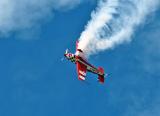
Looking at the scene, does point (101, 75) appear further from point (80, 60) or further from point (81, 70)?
point (80, 60)

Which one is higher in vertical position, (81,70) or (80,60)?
(80,60)

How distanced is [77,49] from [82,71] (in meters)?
5.72

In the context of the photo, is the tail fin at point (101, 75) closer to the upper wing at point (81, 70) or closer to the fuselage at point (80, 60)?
the fuselage at point (80, 60)

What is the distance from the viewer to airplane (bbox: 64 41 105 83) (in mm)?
193375

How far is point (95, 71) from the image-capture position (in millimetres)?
197375

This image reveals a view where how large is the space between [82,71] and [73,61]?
3.31 metres

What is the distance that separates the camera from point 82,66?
641 ft

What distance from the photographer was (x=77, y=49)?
19262cm

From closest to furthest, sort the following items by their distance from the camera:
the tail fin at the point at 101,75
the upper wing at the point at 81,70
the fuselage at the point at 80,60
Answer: the upper wing at the point at 81,70 → the fuselage at the point at 80,60 → the tail fin at the point at 101,75

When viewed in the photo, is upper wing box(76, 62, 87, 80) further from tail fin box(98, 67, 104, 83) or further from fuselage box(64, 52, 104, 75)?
tail fin box(98, 67, 104, 83)

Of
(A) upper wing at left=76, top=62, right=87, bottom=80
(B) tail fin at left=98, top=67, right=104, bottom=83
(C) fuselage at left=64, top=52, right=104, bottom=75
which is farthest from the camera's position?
(B) tail fin at left=98, top=67, right=104, bottom=83

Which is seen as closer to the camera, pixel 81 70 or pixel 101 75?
pixel 81 70

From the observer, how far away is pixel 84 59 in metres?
195

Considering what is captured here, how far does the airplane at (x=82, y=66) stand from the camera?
634 ft
